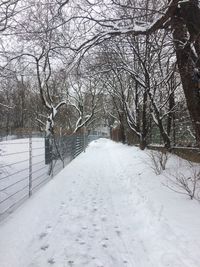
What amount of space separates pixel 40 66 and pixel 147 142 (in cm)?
1101

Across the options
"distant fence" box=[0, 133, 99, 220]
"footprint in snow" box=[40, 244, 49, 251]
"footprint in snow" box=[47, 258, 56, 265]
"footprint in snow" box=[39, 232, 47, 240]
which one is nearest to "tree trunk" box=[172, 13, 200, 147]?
"distant fence" box=[0, 133, 99, 220]

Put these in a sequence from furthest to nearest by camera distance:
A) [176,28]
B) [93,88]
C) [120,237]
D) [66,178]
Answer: [93,88], [66,178], [176,28], [120,237]

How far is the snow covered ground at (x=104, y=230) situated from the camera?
448 cm

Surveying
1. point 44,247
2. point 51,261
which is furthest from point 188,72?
point 51,261

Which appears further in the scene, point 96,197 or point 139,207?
point 96,197

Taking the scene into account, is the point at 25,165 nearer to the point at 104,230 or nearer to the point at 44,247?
the point at 104,230

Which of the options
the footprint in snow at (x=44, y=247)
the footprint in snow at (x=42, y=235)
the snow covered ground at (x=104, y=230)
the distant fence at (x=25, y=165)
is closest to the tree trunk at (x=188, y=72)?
the snow covered ground at (x=104, y=230)

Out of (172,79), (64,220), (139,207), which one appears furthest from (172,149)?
(64,220)

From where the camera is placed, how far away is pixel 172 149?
16719 millimetres

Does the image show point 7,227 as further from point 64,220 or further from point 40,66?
point 40,66

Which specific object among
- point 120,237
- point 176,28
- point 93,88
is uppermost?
point 93,88

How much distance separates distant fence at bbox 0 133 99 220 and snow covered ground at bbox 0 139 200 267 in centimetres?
36

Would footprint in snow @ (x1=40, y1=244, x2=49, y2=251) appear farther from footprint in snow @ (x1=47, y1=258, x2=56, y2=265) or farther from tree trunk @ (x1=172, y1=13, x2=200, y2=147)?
tree trunk @ (x1=172, y1=13, x2=200, y2=147)

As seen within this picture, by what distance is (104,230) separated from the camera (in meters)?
5.79
